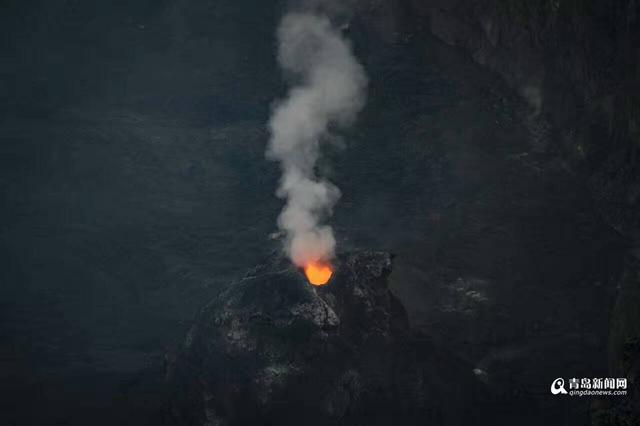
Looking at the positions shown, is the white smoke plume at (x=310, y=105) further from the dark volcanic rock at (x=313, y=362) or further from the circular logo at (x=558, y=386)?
the circular logo at (x=558, y=386)

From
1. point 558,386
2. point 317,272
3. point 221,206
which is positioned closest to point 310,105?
point 221,206

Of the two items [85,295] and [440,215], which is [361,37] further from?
[85,295]

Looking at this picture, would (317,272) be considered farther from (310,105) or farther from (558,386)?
(310,105)

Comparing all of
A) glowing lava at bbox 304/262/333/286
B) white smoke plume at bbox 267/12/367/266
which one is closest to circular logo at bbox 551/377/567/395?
glowing lava at bbox 304/262/333/286

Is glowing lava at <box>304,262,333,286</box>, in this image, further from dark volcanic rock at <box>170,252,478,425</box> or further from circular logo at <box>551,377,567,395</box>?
circular logo at <box>551,377,567,395</box>

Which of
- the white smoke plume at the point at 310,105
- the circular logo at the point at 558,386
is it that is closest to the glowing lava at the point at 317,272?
the white smoke plume at the point at 310,105

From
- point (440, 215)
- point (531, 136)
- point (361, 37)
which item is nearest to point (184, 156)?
point (361, 37)
